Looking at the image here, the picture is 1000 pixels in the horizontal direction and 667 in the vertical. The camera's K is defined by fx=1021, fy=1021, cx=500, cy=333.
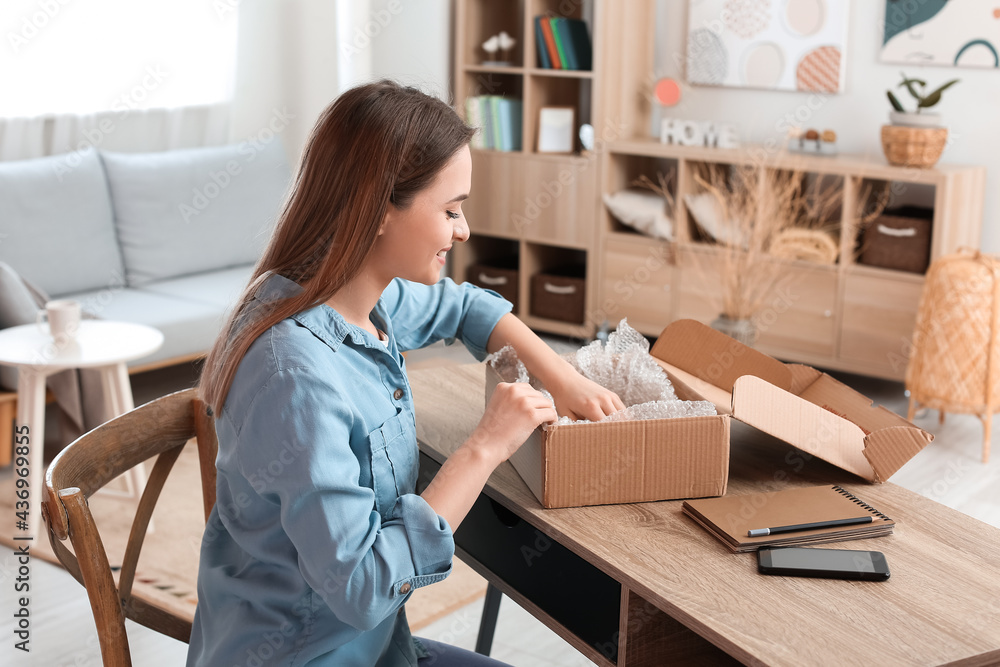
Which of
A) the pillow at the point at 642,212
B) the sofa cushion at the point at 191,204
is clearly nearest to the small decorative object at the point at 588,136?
the pillow at the point at 642,212

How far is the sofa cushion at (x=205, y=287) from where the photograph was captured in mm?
3961

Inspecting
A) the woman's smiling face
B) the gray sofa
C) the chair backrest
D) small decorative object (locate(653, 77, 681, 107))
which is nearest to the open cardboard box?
the woman's smiling face

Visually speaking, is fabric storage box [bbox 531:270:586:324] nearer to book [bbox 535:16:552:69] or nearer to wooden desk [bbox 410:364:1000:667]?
book [bbox 535:16:552:69]

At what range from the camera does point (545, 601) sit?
4.25ft

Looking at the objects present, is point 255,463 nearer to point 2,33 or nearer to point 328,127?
point 328,127

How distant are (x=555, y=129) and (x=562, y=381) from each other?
3497 mm

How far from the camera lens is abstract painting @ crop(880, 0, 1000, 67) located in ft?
12.8

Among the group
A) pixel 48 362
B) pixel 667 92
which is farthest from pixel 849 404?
pixel 667 92

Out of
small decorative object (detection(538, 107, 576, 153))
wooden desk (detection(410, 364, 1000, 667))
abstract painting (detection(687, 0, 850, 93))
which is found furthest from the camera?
small decorative object (detection(538, 107, 576, 153))

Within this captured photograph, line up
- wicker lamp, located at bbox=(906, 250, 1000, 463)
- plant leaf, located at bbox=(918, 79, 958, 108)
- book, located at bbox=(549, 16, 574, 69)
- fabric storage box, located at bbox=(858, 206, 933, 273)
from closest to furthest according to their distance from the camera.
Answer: wicker lamp, located at bbox=(906, 250, 1000, 463), plant leaf, located at bbox=(918, 79, 958, 108), fabric storage box, located at bbox=(858, 206, 933, 273), book, located at bbox=(549, 16, 574, 69)

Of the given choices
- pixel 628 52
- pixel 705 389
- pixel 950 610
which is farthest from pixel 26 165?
pixel 950 610

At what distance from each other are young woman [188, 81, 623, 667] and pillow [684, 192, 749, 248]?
3067 millimetres

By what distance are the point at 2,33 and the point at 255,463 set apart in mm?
3703

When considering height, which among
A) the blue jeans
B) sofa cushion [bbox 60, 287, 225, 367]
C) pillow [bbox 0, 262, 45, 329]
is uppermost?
pillow [bbox 0, 262, 45, 329]
